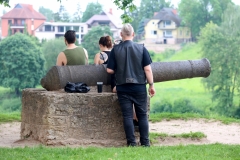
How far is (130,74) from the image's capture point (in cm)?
873

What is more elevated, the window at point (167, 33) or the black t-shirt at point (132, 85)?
the black t-shirt at point (132, 85)

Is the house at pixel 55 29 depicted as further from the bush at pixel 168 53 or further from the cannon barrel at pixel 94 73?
the cannon barrel at pixel 94 73

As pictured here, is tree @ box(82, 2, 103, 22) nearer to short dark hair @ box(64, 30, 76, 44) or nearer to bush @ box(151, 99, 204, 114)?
bush @ box(151, 99, 204, 114)

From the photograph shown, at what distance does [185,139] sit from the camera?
10.8 metres

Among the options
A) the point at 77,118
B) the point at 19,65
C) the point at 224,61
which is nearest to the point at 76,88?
the point at 77,118

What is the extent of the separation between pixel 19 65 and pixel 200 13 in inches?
1555

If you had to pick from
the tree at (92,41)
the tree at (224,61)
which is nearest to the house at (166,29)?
the tree at (92,41)

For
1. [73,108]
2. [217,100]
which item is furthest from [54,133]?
[217,100]

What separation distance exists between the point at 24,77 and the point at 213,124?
196ft

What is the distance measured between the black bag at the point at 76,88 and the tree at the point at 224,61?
52.4 m

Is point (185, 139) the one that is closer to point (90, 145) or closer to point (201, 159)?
point (90, 145)

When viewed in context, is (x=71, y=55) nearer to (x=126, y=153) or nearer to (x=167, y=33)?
(x=126, y=153)

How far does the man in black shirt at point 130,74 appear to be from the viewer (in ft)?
28.7

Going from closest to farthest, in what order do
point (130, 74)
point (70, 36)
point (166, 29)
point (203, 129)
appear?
point (130, 74)
point (70, 36)
point (203, 129)
point (166, 29)
